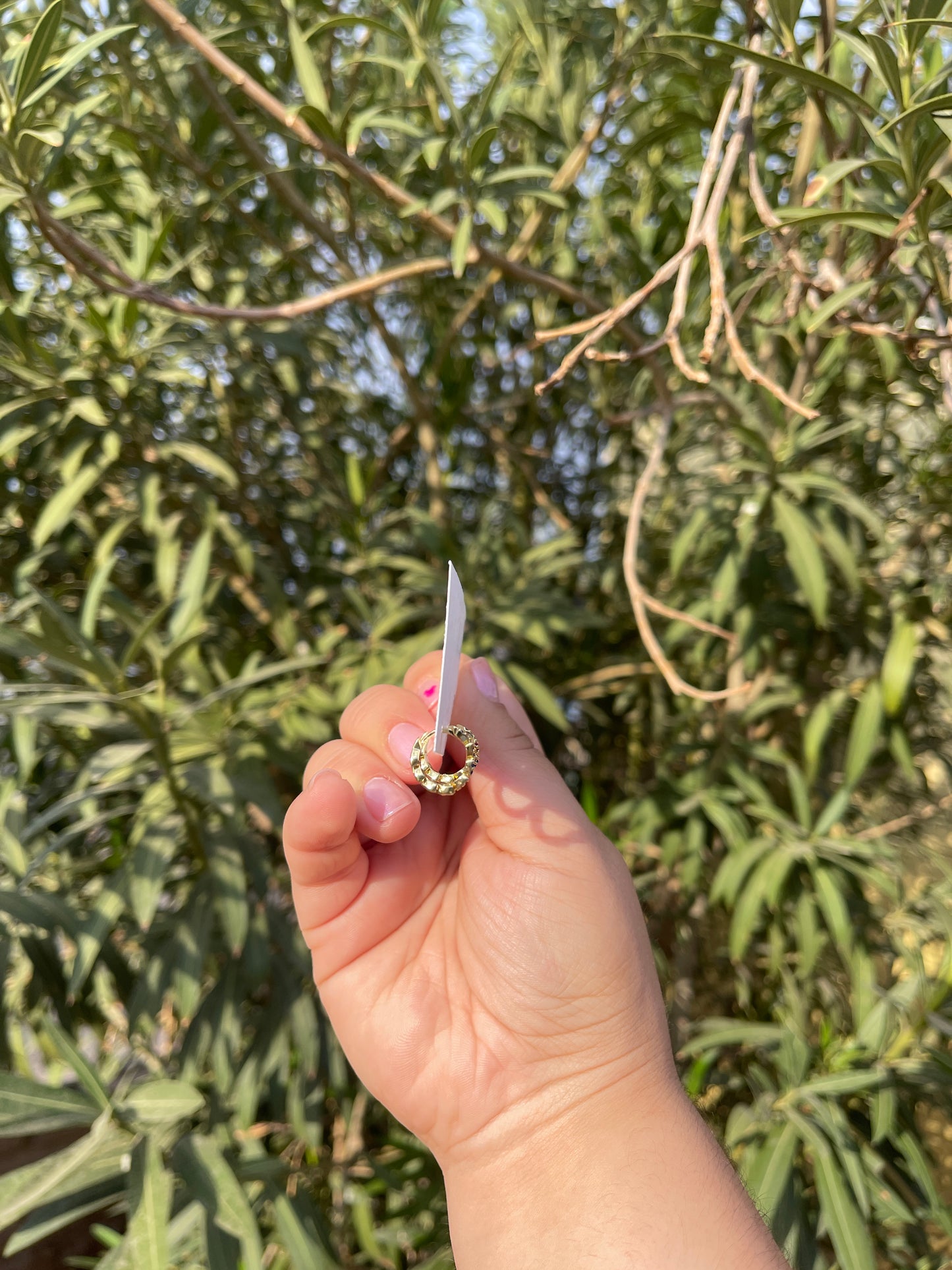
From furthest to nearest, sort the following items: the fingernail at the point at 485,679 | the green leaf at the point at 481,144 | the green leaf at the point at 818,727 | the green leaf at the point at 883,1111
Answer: the green leaf at the point at 818,727 → the green leaf at the point at 883,1111 → the green leaf at the point at 481,144 → the fingernail at the point at 485,679

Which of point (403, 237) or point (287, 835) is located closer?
point (287, 835)

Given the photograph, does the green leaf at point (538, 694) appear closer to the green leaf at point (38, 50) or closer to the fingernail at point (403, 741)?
the fingernail at point (403, 741)

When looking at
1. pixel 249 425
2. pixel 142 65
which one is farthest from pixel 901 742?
pixel 142 65

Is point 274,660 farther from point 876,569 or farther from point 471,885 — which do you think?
point 876,569

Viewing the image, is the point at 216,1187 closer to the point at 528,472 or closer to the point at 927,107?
the point at 927,107

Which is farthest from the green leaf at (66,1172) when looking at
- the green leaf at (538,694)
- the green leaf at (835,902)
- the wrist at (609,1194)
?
the green leaf at (835,902)

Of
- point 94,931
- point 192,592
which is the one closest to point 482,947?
point 94,931
